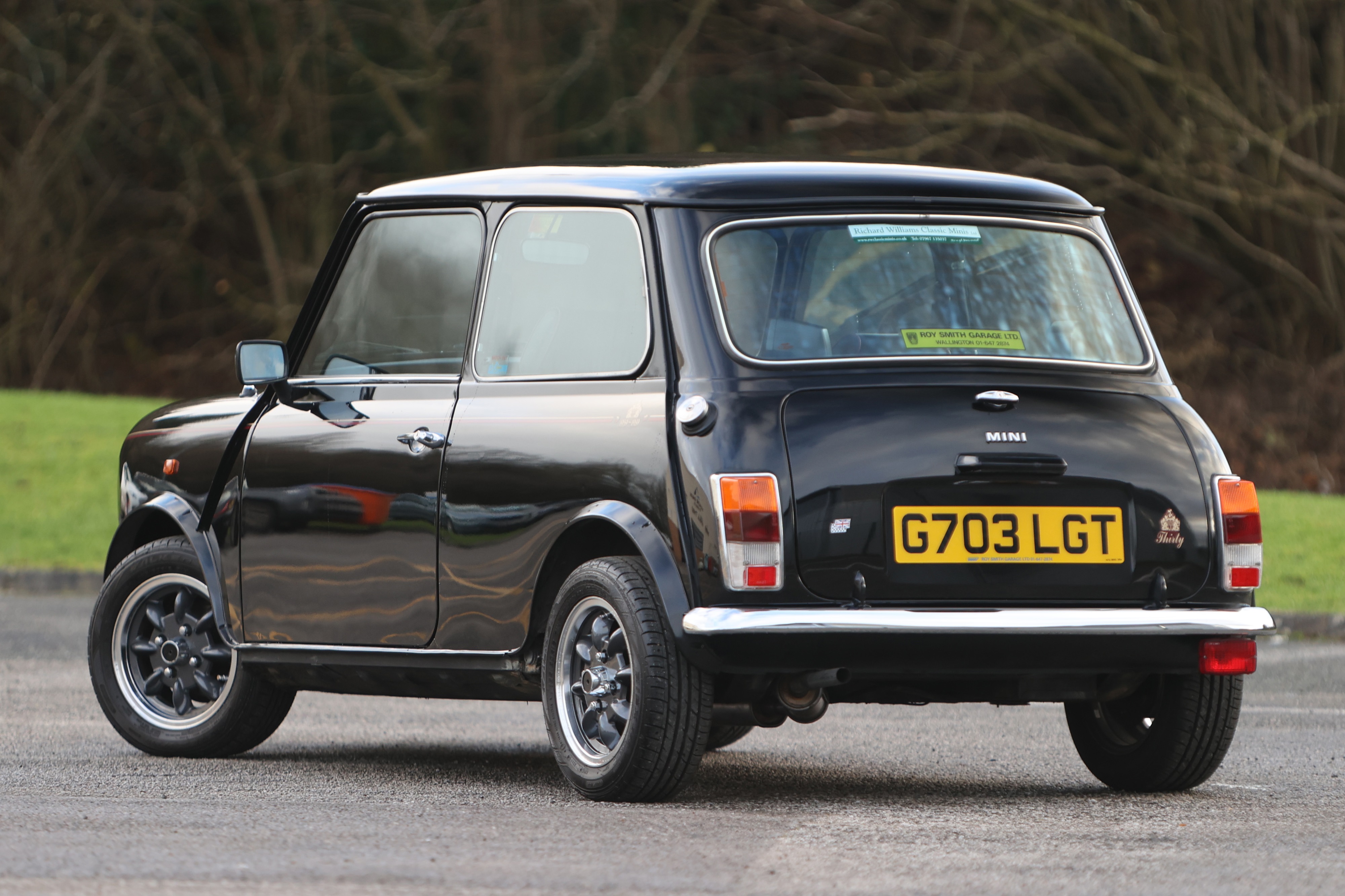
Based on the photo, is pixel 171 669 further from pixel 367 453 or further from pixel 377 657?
pixel 367 453

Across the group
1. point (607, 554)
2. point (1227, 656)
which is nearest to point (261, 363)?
point (607, 554)

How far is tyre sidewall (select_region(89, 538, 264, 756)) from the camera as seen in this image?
25.0 ft

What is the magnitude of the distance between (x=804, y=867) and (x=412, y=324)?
2767 millimetres

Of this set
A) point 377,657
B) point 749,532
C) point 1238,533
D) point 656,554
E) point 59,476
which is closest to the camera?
point 749,532

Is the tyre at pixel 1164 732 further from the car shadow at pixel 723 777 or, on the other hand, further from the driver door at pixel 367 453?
the driver door at pixel 367 453

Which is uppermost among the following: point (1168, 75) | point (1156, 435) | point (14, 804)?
point (1168, 75)

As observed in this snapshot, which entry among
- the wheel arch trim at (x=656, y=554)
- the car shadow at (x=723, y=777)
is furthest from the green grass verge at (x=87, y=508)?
the wheel arch trim at (x=656, y=554)

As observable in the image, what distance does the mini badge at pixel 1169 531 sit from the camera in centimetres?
623

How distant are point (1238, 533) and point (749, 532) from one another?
1540 millimetres

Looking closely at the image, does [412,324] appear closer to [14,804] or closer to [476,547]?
[476,547]

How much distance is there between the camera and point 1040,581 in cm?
608

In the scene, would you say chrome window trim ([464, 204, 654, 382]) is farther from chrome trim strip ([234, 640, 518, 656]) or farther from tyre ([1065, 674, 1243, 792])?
tyre ([1065, 674, 1243, 792])

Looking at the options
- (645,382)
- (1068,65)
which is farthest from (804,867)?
(1068,65)

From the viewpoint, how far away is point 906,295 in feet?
21.1
